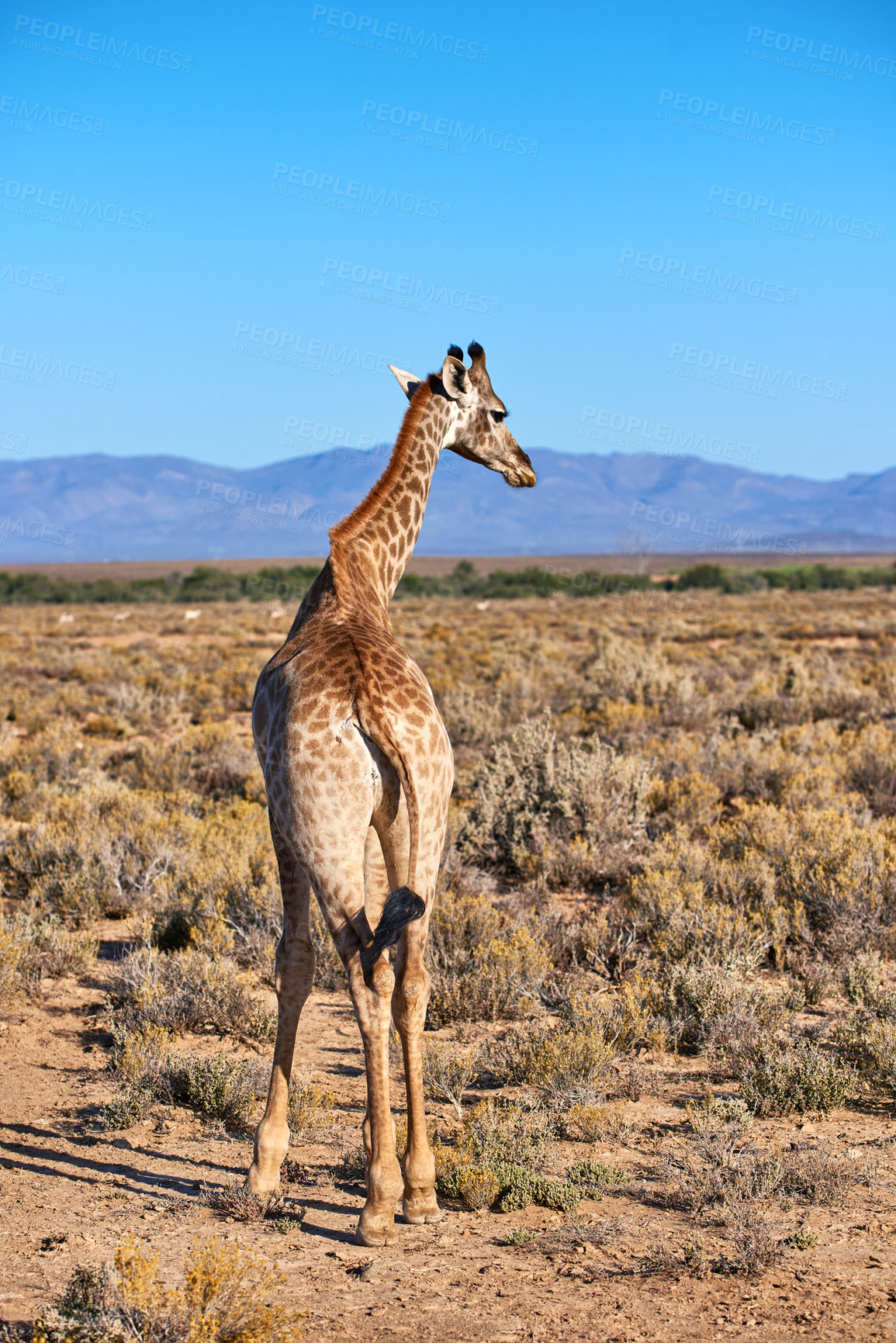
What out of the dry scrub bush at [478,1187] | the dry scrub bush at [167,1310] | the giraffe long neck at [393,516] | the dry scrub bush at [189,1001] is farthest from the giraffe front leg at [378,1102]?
the dry scrub bush at [189,1001]

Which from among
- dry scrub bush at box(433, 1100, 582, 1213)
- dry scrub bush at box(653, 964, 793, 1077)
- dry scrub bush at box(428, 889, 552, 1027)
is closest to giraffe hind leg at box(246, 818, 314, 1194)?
dry scrub bush at box(433, 1100, 582, 1213)

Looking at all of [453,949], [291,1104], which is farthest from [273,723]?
[453,949]

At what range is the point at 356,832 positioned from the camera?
378cm

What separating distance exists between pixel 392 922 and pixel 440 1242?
1256 mm

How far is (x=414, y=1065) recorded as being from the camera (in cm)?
385

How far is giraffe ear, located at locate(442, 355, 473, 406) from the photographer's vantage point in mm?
5129

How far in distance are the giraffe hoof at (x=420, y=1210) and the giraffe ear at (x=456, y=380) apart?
3601 millimetres

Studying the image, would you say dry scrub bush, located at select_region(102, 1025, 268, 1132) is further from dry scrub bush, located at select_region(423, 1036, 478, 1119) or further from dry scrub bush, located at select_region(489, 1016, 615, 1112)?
dry scrub bush, located at select_region(489, 1016, 615, 1112)

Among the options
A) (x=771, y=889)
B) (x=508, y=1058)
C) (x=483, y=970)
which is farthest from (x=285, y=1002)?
(x=771, y=889)

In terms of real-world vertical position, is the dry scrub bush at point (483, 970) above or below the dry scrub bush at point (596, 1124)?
above

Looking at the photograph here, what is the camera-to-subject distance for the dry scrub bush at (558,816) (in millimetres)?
8328

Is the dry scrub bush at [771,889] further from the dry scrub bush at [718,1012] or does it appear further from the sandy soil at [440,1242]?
the sandy soil at [440,1242]

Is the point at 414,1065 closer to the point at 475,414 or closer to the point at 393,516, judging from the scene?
the point at 393,516

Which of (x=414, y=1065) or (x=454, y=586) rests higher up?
(x=454, y=586)
